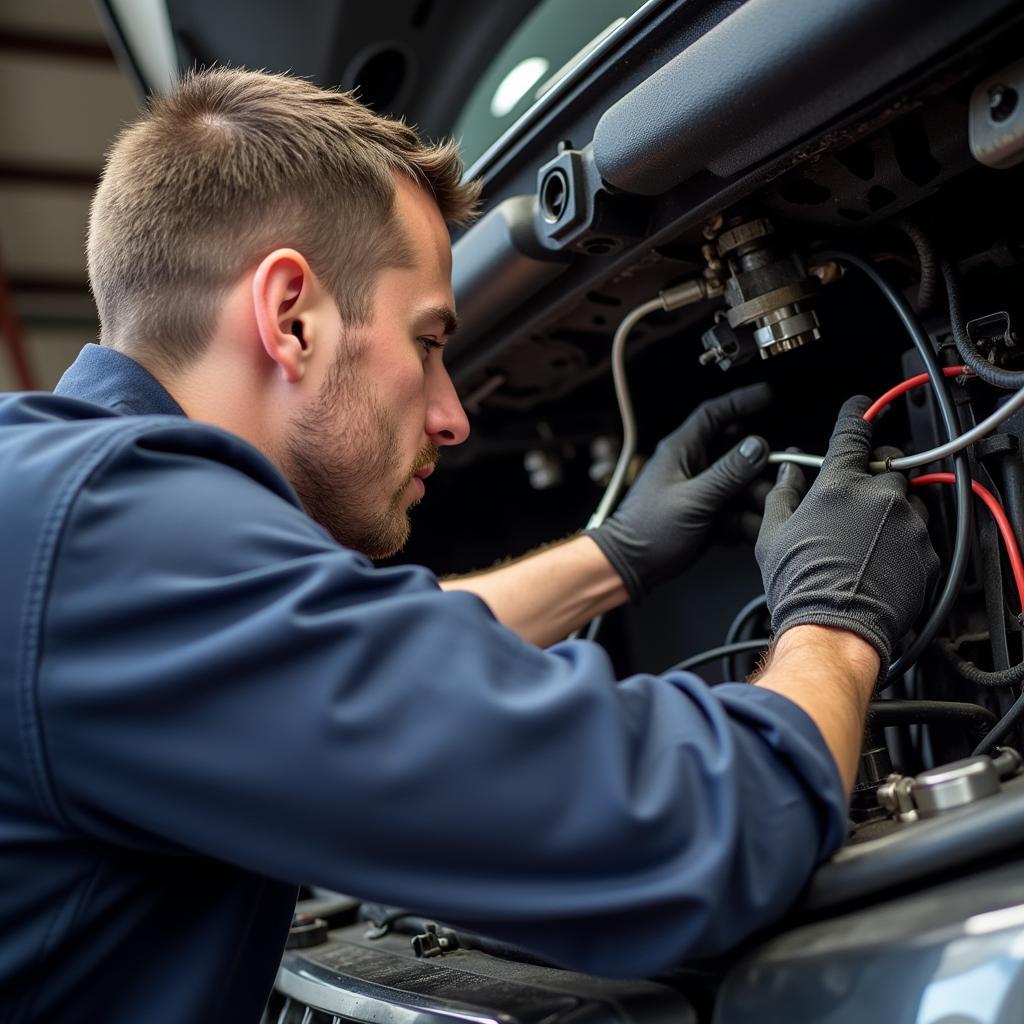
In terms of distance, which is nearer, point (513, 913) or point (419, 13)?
point (513, 913)

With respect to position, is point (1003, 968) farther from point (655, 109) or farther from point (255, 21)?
point (255, 21)

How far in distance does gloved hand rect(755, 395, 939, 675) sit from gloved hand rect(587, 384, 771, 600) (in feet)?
0.61

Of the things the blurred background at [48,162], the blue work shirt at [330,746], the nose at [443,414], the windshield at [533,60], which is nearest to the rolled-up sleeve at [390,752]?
the blue work shirt at [330,746]

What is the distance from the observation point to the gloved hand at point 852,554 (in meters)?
0.73

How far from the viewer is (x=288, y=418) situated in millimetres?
847

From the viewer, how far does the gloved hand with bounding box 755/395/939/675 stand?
0.73 meters

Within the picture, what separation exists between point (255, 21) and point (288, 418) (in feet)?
2.60

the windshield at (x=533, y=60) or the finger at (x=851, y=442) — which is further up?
the windshield at (x=533, y=60)

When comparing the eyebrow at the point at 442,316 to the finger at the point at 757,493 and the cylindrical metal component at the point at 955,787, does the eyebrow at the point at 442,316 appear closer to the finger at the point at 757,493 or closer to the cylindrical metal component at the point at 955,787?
the finger at the point at 757,493

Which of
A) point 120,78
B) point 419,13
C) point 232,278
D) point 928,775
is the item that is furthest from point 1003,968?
point 120,78

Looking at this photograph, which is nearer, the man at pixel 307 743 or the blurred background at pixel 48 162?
the man at pixel 307 743

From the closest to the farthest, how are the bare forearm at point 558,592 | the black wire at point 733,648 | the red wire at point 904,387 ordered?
1. the red wire at point 904,387
2. the black wire at point 733,648
3. the bare forearm at point 558,592

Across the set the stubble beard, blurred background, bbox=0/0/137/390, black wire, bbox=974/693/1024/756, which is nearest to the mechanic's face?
the stubble beard

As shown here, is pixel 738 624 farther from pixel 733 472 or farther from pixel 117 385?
pixel 117 385
